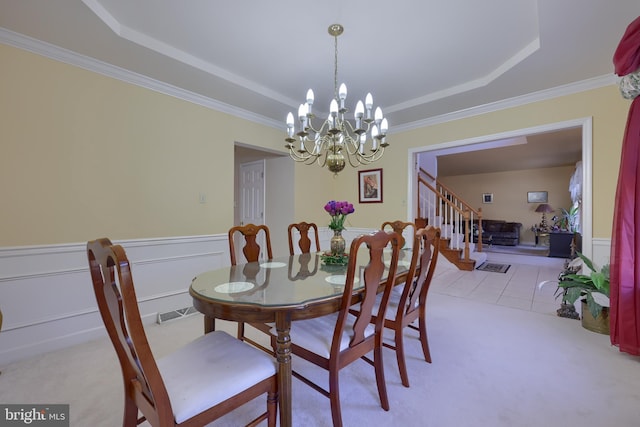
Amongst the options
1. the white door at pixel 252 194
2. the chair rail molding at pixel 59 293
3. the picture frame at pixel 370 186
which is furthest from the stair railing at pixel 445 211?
the chair rail molding at pixel 59 293

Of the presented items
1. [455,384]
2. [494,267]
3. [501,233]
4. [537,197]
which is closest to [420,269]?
[455,384]

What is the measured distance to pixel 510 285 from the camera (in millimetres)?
3898

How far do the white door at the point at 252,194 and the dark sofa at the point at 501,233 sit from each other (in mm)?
6457

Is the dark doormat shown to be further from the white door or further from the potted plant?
the white door

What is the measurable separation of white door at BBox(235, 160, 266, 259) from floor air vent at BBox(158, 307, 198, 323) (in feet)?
6.04

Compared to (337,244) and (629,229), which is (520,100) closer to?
(629,229)

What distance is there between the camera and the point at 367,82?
289 centimetres

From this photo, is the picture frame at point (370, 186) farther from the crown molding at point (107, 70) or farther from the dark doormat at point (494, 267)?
the dark doormat at point (494, 267)

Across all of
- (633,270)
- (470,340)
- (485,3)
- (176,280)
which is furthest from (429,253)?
(176,280)

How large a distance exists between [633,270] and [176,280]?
3.82 metres

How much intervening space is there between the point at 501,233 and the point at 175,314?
8.90 metres

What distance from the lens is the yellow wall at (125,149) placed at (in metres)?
2.04

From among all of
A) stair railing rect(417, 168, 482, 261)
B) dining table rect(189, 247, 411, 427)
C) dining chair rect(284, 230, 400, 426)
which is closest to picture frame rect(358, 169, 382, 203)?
stair railing rect(417, 168, 482, 261)

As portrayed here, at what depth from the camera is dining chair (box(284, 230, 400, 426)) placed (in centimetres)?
125
